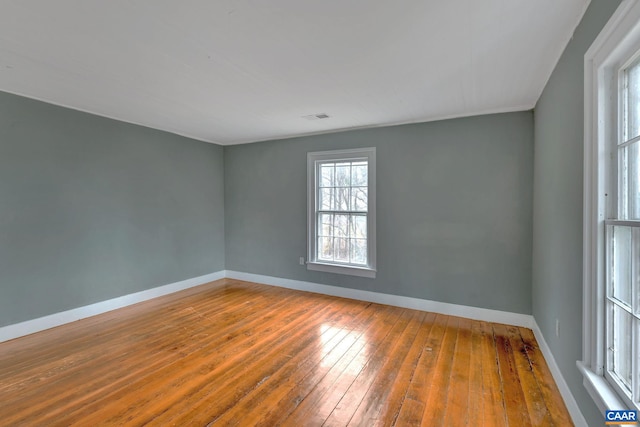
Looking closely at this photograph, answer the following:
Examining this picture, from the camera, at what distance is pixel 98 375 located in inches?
89.8

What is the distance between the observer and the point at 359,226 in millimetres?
4199

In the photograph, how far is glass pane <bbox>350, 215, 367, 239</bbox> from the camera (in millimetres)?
4156

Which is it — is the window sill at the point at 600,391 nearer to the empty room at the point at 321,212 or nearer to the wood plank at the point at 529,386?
the empty room at the point at 321,212

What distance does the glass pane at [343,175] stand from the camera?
4.30 m

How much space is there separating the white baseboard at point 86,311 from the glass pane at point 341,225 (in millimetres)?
2466

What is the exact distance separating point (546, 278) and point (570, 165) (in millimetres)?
1140

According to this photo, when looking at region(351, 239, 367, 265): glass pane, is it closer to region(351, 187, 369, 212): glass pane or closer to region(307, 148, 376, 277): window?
region(307, 148, 376, 277): window

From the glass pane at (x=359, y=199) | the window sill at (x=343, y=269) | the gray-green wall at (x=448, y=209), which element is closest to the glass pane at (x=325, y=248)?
→ the window sill at (x=343, y=269)

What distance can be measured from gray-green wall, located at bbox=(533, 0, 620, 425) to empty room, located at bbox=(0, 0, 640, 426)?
0.08ft

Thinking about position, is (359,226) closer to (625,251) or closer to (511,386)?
(511,386)

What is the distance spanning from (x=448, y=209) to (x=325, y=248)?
1.86 metres

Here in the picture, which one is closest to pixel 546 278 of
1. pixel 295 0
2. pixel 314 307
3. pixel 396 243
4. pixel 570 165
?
pixel 570 165

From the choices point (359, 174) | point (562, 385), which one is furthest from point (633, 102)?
point (359, 174)

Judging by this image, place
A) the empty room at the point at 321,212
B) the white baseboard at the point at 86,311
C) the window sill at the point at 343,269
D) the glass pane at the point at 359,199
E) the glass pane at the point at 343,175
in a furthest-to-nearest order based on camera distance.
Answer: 1. the glass pane at the point at 343,175
2. the glass pane at the point at 359,199
3. the window sill at the point at 343,269
4. the white baseboard at the point at 86,311
5. the empty room at the point at 321,212
